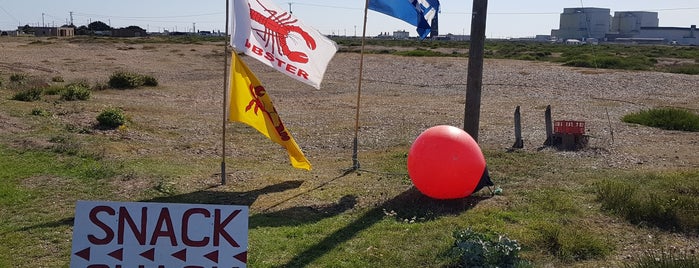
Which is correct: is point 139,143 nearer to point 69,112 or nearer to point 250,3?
point 69,112

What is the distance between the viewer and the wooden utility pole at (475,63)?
905 centimetres

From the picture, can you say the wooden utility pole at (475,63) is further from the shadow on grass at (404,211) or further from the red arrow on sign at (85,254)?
the red arrow on sign at (85,254)

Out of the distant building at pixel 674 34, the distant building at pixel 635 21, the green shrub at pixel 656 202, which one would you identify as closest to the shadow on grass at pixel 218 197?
the green shrub at pixel 656 202

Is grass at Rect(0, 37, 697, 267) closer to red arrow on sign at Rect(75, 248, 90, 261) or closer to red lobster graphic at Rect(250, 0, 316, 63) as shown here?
red arrow on sign at Rect(75, 248, 90, 261)

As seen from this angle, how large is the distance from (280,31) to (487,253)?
4.04 m

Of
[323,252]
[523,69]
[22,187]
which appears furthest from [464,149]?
[523,69]

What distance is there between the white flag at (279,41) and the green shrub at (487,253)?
3.17m

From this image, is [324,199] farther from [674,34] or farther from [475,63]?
[674,34]

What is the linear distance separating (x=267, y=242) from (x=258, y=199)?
178cm

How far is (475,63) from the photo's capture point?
918 centimetres

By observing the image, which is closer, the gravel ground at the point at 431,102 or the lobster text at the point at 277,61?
the lobster text at the point at 277,61

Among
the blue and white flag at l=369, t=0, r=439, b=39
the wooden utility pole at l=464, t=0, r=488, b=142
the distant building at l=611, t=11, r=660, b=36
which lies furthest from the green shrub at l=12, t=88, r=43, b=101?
the distant building at l=611, t=11, r=660, b=36

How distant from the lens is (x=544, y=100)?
820 inches

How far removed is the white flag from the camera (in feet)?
25.8
